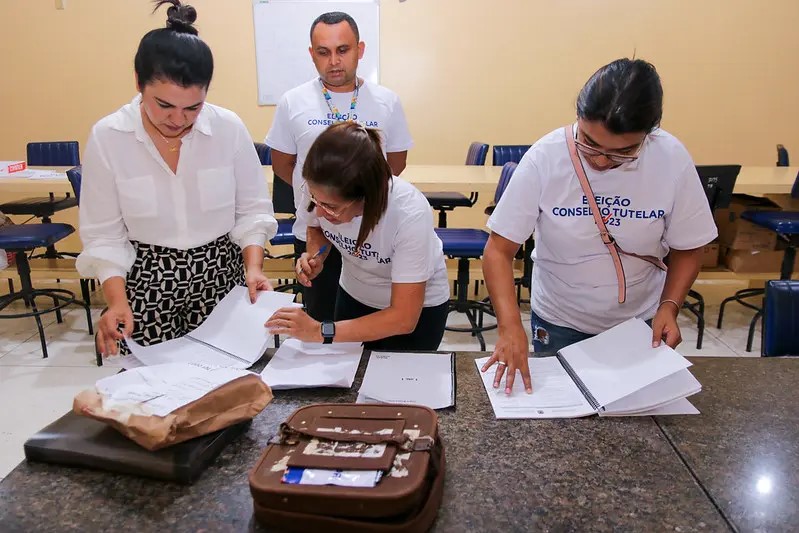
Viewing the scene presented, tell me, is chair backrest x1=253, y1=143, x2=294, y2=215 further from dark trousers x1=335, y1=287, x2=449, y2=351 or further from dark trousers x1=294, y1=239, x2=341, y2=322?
dark trousers x1=335, y1=287, x2=449, y2=351

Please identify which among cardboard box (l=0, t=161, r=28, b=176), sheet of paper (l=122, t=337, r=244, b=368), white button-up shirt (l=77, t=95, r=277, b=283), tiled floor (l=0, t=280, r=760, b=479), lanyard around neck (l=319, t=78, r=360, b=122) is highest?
lanyard around neck (l=319, t=78, r=360, b=122)

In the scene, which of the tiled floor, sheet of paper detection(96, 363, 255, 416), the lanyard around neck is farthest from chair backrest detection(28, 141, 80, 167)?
sheet of paper detection(96, 363, 255, 416)

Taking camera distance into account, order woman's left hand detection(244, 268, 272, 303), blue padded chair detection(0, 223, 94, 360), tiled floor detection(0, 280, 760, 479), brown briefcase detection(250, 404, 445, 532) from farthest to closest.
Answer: blue padded chair detection(0, 223, 94, 360)
tiled floor detection(0, 280, 760, 479)
woman's left hand detection(244, 268, 272, 303)
brown briefcase detection(250, 404, 445, 532)

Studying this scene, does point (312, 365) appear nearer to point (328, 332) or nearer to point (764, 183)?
point (328, 332)

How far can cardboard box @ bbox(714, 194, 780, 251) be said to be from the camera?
3486 millimetres

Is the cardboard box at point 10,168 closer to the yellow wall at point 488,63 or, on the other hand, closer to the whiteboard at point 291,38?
the yellow wall at point 488,63

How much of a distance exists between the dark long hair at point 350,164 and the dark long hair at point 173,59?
296 mm

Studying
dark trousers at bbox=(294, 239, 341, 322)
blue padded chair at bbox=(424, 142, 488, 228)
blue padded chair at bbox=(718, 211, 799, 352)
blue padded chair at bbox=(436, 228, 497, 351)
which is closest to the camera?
dark trousers at bbox=(294, 239, 341, 322)

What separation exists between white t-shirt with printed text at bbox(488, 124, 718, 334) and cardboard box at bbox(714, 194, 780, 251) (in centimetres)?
241

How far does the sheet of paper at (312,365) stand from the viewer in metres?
1.16

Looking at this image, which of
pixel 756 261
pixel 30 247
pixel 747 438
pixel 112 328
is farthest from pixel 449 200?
pixel 747 438

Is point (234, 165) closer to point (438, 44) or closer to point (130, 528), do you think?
point (130, 528)

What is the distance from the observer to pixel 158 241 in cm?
141

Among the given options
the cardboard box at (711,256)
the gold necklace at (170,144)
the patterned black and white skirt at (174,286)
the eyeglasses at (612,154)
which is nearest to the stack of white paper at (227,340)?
the patterned black and white skirt at (174,286)
